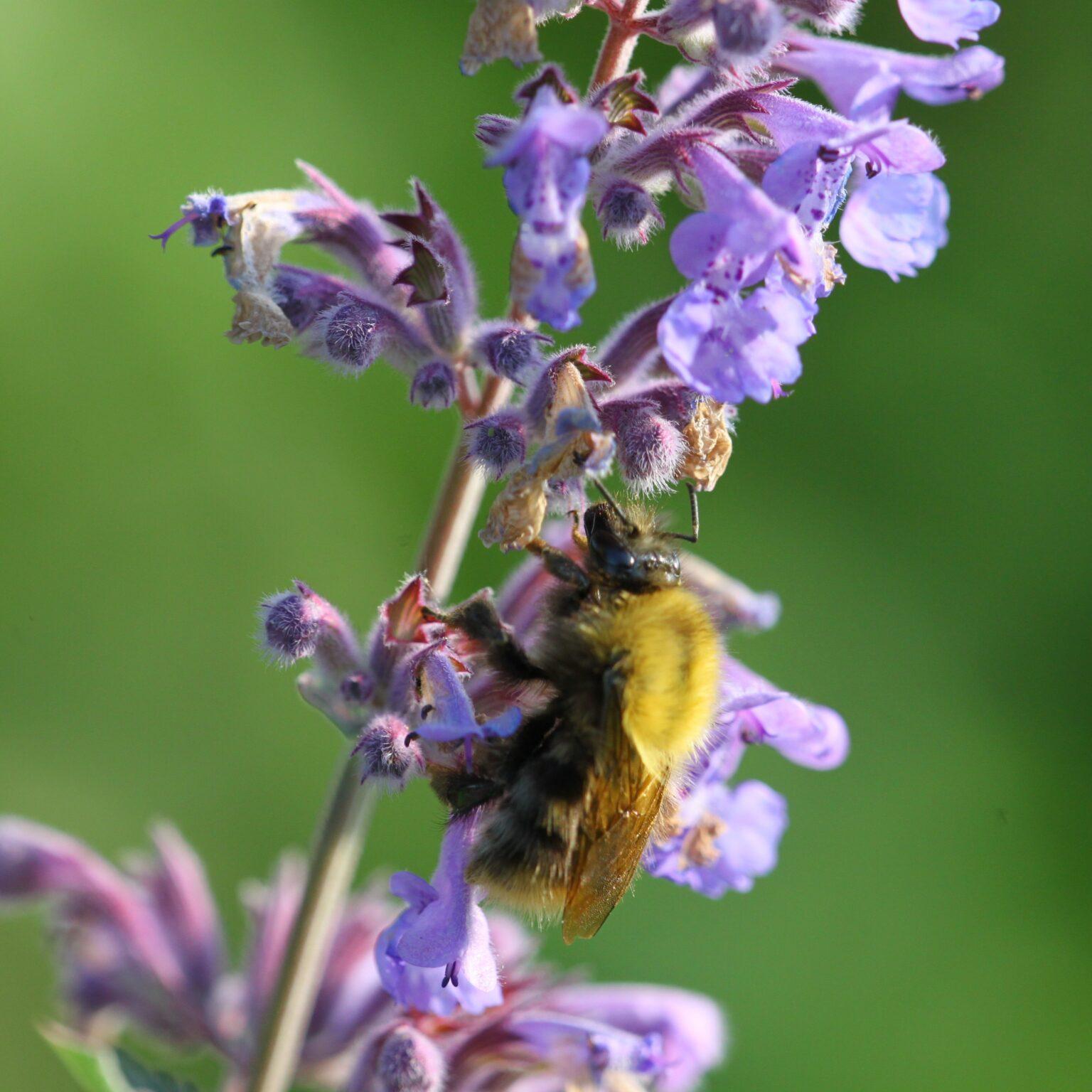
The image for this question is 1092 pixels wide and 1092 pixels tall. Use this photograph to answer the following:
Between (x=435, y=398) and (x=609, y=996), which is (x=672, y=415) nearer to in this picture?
(x=435, y=398)

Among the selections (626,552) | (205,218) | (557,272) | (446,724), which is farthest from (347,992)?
(557,272)

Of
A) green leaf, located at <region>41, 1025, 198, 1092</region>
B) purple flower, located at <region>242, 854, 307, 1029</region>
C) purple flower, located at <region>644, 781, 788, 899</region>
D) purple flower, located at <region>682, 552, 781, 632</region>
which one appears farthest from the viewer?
purple flower, located at <region>242, 854, 307, 1029</region>

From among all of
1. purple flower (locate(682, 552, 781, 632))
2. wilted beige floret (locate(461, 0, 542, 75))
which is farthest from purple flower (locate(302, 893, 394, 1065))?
wilted beige floret (locate(461, 0, 542, 75))

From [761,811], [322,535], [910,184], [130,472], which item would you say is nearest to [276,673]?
[322,535]

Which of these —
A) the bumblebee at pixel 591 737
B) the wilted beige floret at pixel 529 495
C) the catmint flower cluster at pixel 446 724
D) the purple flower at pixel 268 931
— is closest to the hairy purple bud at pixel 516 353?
the catmint flower cluster at pixel 446 724

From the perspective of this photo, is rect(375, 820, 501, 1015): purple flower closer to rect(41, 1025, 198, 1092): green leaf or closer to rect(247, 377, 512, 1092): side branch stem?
rect(247, 377, 512, 1092): side branch stem

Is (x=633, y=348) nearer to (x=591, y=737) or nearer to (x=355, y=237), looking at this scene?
(x=355, y=237)

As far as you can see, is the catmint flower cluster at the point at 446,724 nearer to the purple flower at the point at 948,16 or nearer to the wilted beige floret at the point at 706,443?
the wilted beige floret at the point at 706,443
